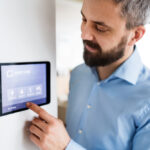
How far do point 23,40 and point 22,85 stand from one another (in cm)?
9

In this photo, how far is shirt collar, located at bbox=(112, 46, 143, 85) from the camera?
2.11 feet

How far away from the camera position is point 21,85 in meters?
0.36

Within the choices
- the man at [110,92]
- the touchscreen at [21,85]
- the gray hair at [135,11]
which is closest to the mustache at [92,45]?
the man at [110,92]

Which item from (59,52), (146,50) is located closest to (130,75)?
(146,50)

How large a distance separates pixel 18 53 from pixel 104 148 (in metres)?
0.47

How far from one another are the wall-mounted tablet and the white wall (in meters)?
0.01

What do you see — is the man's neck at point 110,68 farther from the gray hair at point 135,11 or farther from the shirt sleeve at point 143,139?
the shirt sleeve at point 143,139

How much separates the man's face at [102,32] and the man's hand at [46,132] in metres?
0.26

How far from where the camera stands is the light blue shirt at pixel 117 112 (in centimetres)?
59

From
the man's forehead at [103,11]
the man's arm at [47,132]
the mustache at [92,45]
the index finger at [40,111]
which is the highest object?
the man's forehead at [103,11]

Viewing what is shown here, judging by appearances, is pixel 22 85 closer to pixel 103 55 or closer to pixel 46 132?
pixel 46 132

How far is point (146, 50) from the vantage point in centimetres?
196

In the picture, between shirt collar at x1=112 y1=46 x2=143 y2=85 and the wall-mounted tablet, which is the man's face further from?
the wall-mounted tablet

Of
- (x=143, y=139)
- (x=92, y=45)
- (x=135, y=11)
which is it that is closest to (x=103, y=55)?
(x=92, y=45)
